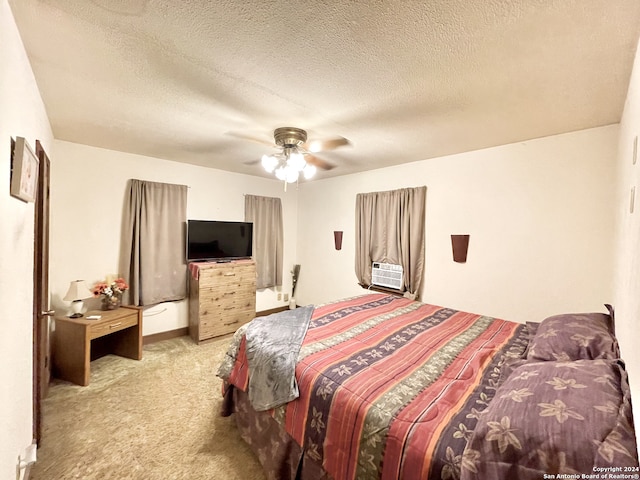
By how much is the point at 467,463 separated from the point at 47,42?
2.52 metres

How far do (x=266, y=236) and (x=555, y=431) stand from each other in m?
4.16

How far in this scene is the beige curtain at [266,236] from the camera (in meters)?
4.45

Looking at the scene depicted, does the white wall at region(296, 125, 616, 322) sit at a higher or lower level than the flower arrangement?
higher

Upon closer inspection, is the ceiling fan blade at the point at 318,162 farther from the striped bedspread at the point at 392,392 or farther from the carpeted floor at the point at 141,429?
the carpeted floor at the point at 141,429

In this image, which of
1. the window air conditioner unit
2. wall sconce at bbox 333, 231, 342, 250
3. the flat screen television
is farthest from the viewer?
wall sconce at bbox 333, 231, 342, 250

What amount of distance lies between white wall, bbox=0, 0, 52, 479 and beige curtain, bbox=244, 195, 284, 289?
9.46 feet

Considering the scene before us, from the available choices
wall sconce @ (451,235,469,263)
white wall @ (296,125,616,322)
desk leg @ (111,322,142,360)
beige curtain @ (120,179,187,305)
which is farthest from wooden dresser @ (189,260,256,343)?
wall sconce @ (451,235,469,263)

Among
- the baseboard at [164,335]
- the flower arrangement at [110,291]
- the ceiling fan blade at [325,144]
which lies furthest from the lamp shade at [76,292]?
the ceiling fan blade at [325,144]

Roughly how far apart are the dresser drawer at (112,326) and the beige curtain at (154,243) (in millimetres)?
428

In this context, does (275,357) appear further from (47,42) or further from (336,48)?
(47,42)

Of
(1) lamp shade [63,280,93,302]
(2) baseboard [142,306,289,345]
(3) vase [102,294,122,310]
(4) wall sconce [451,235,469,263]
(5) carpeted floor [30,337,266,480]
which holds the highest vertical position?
(4) wall sconce [451,235,469,263]

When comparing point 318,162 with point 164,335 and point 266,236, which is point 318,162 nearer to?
point 266,236

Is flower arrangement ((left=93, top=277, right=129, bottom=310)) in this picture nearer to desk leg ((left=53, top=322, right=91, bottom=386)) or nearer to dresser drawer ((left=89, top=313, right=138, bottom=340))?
dresser drawer ((left=89, top=313, right=138, bottom=340))

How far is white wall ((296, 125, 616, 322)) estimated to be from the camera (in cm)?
227
